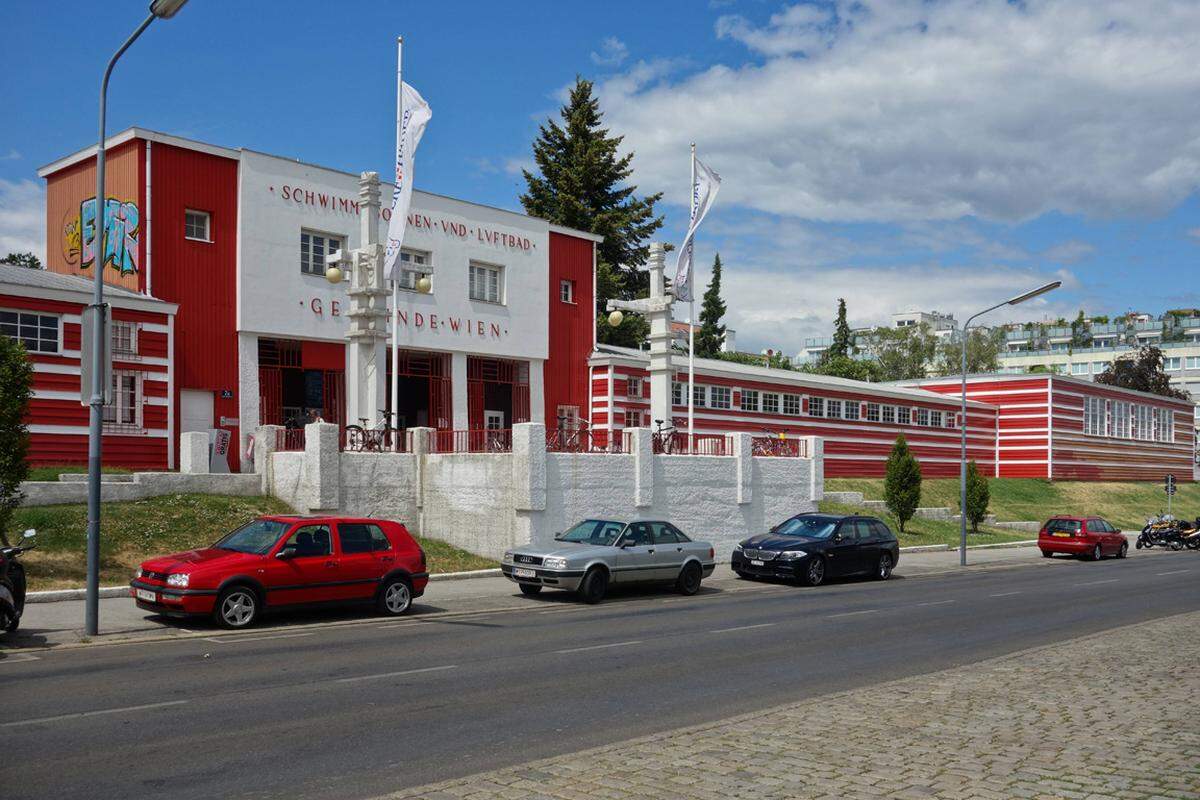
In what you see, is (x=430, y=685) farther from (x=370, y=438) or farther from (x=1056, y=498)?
(x=1056, y=498)

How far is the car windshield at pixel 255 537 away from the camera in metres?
14.9

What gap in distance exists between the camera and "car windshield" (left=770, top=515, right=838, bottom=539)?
24.5 meters

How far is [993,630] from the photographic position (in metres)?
15.5

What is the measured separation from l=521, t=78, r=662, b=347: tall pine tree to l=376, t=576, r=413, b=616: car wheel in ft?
135

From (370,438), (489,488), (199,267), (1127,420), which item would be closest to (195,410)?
(199,267)

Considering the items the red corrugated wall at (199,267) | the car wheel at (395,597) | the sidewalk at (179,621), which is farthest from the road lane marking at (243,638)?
the red corrugated wall at (199,267)

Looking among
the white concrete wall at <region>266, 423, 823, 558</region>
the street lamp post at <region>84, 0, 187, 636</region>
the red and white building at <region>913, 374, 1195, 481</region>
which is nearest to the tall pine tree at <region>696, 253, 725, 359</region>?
the red and white building at <region>913, 374, 1195, 481</region>

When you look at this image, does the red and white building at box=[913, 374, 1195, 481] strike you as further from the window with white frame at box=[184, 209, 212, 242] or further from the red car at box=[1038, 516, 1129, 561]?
the window with white frame at box=[184, 209, 212, 242]

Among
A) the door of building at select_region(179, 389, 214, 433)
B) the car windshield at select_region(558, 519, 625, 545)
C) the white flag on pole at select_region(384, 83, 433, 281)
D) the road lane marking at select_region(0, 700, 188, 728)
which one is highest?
the white flag on pole at select_region(384, 83, 433, 281)

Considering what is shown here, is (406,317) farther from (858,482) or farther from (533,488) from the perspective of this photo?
(858,482)

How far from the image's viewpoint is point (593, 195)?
58250 millimetres

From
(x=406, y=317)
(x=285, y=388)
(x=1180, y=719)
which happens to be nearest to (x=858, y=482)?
(x=406, y=317)

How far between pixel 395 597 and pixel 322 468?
7058 mm

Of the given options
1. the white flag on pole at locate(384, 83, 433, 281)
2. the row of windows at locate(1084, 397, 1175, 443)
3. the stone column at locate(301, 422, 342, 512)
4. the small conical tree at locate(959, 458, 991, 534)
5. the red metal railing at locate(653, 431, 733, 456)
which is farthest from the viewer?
the row of windows at locate(1084, 397, 1175, 443)
